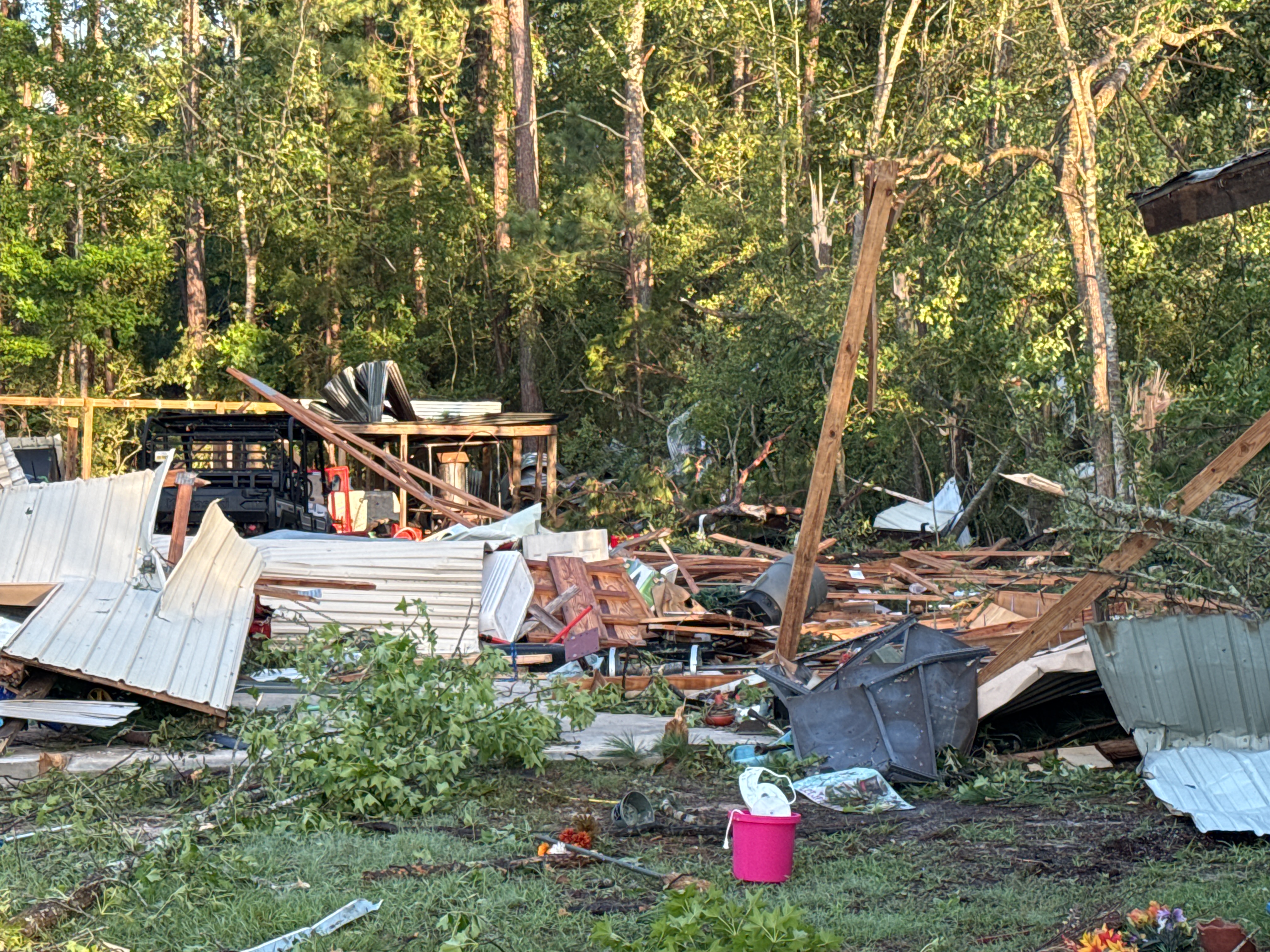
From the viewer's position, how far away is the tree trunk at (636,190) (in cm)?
2805

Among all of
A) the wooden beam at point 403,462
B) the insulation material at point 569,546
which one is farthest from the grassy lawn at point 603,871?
the wooden beam at point 403,462

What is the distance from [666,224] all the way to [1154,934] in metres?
26.4

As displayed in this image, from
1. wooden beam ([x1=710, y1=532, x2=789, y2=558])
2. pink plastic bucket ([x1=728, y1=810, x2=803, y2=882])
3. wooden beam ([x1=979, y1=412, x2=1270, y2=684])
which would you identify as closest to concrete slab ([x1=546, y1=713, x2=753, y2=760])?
wooden beam ([x1=979, y1=412, x2=1270, y2=684])

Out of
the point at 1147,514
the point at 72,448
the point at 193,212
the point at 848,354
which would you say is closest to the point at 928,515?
the point at 848,354

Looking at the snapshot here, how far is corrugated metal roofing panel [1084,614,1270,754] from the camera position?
6.43 m

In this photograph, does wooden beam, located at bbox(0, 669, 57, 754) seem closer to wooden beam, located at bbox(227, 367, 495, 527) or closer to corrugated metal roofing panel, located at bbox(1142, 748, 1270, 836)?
corrugated metal roofing panel, located at bbox(1142, 748, 1270, 836)

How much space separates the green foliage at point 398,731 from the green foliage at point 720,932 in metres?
2.24

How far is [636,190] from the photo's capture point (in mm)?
28219

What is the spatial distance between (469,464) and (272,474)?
10497 mm

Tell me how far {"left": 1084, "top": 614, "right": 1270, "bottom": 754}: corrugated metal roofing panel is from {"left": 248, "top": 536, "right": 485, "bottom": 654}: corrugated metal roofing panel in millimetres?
6253

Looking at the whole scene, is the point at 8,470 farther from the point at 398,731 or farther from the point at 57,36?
the point at 57,36

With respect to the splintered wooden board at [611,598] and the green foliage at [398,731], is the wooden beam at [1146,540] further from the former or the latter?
the splintered wooden board at [611,598]

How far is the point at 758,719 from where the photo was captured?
8.79m

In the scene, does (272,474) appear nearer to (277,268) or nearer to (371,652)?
(371,652)
